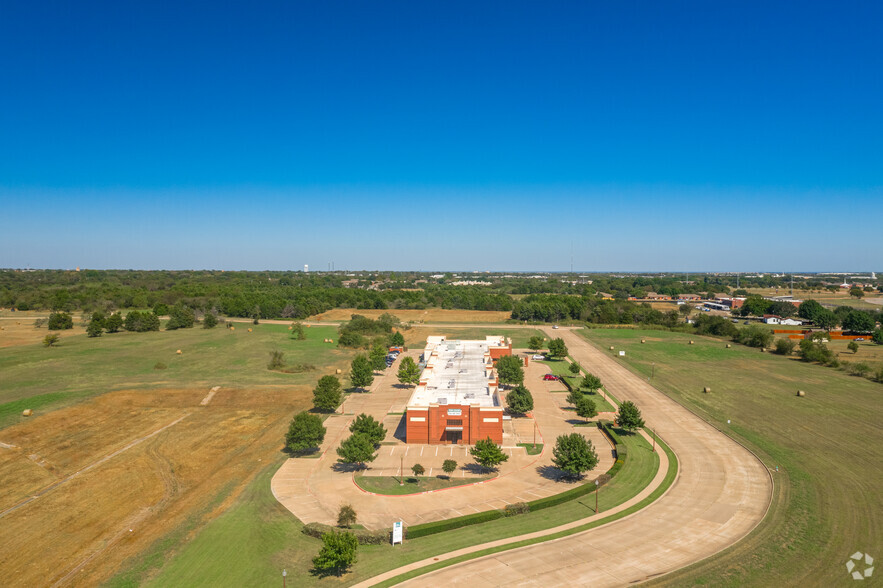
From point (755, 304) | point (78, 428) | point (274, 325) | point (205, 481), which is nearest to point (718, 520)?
point (205, 481)

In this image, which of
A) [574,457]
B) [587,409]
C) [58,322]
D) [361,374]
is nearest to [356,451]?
[574,457]

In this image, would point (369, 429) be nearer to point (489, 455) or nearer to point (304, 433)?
point (304, 433)

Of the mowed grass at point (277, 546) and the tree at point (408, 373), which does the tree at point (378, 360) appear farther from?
the mowed grass at point (277, 546)

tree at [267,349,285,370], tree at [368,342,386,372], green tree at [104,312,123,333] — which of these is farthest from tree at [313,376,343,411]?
green tree at [104,312,123,333]

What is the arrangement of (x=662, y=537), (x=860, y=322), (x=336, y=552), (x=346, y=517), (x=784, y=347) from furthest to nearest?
(x=860, y=322) → (x=784, y=347) → (x=346, y=517) → (x=662, y=537) → (x=336, y=552)

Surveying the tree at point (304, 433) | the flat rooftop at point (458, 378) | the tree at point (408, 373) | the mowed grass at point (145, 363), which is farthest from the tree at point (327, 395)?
the mowed grass at point (145, 363)

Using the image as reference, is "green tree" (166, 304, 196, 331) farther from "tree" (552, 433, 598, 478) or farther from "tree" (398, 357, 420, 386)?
"tree" (552, 433, 598, 478)

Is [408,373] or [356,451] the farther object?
[408,373]

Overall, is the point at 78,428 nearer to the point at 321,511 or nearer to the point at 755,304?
the point at 321,511
